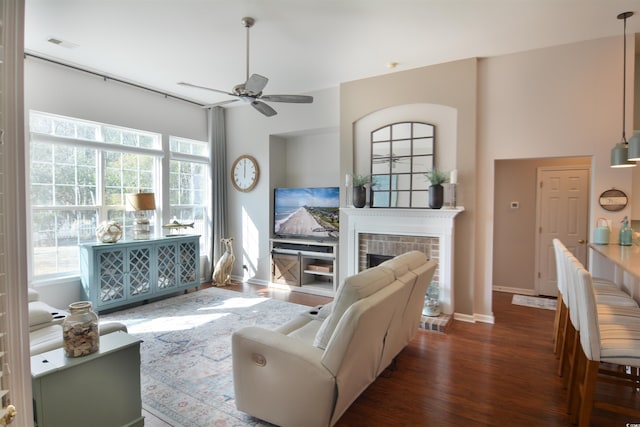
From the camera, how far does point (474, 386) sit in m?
2.67

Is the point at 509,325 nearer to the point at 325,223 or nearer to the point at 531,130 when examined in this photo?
the point at 531,130

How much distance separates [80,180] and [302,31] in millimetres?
3414

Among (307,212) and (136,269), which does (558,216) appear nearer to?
(307,212)

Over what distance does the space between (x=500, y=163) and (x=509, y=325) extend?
102 inches

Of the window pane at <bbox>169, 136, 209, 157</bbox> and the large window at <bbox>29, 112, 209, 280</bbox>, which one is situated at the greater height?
the window pane at <bbox>169, 136, 209, 157</bbox>

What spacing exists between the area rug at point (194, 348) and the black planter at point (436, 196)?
2162mm

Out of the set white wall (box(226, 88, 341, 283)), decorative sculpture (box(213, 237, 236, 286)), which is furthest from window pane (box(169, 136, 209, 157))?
decorative sculpture (box(213, 237, 236, 286))

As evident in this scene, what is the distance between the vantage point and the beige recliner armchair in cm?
189

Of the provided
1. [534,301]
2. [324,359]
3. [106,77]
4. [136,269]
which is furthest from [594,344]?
[106,77]

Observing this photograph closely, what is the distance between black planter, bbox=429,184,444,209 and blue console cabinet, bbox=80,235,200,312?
3.60 m

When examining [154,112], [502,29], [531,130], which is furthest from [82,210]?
[531,130]

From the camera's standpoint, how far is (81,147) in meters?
4.42

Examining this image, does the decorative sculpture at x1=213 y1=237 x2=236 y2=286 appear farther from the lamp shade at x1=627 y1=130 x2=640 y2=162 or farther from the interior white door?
the lamp shade at x1=627 y1=130 x2=640 y2=162

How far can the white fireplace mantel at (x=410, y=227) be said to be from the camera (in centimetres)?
413
